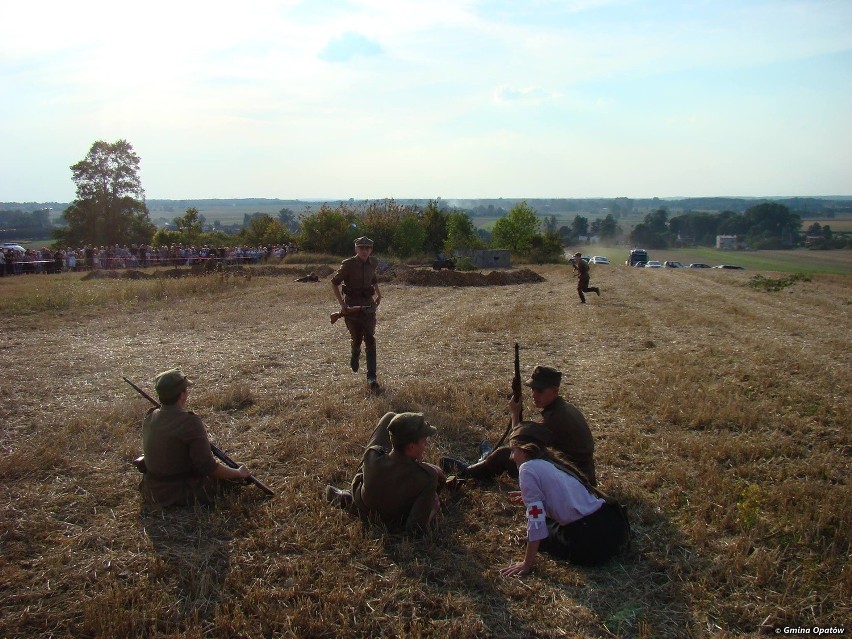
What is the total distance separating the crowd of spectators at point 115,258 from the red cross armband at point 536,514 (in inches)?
1248

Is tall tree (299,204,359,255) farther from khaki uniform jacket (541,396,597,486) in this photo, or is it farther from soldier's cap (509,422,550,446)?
soldier's cap (509,422,550,446)

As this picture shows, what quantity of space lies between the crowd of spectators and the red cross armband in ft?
104

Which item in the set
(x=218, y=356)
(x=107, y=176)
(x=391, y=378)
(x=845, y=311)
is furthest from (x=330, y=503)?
(x=107, y=176)

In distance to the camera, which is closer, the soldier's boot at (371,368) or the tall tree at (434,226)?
the soldier's boot at (371,368)

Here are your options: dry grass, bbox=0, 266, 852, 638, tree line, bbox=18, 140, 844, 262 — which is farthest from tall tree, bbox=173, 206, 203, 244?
dry grass, bbox=0, 266, 852, 638

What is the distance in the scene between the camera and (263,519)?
503 centimetres

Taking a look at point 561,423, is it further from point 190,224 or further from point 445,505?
point 190,224

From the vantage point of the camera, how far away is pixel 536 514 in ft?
14.1

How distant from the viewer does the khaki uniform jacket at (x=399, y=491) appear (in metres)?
→ 4.84

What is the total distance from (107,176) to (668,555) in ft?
212

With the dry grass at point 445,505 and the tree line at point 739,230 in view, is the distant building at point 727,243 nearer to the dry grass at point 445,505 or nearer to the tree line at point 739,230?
the tree line at point 739,230

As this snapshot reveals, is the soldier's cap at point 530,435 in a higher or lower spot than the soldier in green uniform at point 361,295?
lower

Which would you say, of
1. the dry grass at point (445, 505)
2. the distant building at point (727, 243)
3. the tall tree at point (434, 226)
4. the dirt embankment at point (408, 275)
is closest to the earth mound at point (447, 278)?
the dirt embankment at point (408, 275)

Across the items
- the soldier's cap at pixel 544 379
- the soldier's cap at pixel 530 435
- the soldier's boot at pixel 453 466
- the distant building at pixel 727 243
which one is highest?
the soldier's cap at pixel 544 379
